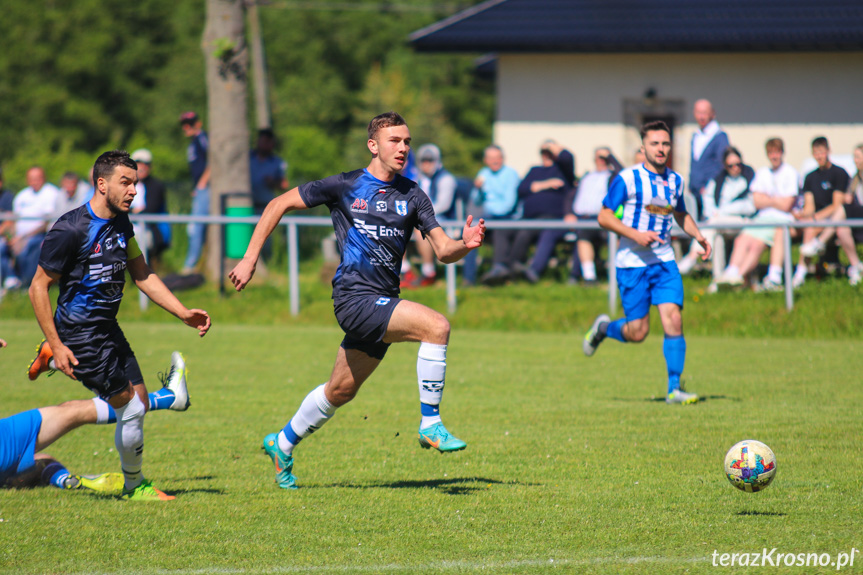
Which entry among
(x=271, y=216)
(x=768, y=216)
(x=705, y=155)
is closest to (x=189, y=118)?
(x=705, y=155)

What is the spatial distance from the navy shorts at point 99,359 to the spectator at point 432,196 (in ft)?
32.8

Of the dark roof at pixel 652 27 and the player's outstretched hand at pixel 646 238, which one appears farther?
the dark roof at pixel 652 27


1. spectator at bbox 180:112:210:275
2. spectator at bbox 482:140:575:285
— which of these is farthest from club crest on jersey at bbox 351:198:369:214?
spectator at bbox 180:112:210:275

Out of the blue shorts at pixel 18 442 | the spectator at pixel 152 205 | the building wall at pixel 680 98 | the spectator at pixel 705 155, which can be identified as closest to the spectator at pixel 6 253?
the spectator at pixel 152 205

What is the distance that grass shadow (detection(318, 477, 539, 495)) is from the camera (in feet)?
20.2

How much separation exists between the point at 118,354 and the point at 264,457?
1.70 m

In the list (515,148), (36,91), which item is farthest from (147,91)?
(515,148)

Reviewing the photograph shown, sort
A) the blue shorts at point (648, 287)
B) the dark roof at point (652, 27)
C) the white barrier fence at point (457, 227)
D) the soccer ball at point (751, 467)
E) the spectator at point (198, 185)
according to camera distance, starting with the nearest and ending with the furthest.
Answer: the soccer ball at point (751, 467) → the blue shorts at point (648, 287) → the white barrier fence at point (457, 227) → the spectator at point (198, 185) → the dark roof at point (652, 27)

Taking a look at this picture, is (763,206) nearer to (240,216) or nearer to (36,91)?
(240,216)

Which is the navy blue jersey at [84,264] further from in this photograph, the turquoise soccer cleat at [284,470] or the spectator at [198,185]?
the spectator at [198,185]

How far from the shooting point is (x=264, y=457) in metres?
7.27

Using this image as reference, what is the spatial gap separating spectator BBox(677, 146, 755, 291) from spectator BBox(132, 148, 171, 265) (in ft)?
26.9

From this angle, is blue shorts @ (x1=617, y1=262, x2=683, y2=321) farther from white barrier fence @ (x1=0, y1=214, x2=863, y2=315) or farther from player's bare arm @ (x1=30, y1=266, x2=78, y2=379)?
player's bare arm @ (x1=30, y1=266, x2=78, y2=379)

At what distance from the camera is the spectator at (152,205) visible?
1616 cm
